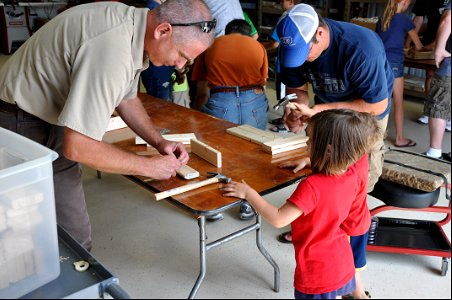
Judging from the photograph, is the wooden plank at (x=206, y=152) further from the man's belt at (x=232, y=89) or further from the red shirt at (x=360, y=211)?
the man's belt at (x=232, y=89)

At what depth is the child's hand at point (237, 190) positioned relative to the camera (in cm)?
132

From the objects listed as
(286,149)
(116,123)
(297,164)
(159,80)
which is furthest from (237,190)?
(159,80)

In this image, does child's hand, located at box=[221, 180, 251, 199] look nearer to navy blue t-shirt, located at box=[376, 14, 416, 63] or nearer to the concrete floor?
the concrete floor

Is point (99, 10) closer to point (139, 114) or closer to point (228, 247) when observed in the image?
point (139, 114)

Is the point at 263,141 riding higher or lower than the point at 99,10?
lower

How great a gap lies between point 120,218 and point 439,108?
2.07 metres

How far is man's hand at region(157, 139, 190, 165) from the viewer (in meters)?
1.55

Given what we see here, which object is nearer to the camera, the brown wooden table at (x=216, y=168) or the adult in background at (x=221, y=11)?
the brown wooden table at (x=216, y=168)

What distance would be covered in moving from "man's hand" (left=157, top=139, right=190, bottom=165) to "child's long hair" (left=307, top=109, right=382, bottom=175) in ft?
1.80

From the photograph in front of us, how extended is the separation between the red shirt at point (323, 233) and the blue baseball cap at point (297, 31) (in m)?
0.55

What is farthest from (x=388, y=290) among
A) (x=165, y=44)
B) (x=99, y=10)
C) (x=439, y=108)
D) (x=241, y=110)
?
(x=241, y=110)

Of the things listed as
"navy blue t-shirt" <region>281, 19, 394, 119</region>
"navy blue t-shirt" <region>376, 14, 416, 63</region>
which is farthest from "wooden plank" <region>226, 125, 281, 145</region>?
"navy blue t-shirt" <region>376, 14, 416, 63</region>

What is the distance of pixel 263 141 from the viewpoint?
1.74 m

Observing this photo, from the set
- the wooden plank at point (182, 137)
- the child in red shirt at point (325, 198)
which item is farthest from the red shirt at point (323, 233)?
the wooden plank at point (182, 137)
